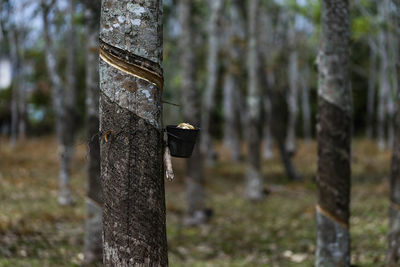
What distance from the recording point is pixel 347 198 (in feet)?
16.9

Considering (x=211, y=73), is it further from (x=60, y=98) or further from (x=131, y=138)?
(x=131, y=138)

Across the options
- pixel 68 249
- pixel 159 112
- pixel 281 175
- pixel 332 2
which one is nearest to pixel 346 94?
pixel 332 2

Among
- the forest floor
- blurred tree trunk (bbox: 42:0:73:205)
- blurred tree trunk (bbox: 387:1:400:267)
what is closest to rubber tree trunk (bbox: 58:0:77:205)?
blurred tree trunk (bbox: 42:0:73:205)

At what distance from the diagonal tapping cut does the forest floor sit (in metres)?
4.34

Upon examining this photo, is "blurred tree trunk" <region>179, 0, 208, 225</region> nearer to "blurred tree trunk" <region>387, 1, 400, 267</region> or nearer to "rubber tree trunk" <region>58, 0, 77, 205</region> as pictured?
"rubber tree trunk" <region>58, 0, 77, 205</region>

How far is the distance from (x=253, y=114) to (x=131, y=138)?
10725 millimetres

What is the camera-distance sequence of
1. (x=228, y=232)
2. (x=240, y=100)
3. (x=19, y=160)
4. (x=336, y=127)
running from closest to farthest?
(x=336, y=127)
(x=228, y=232)
(x=19, y=160)
(x=240, y=100)

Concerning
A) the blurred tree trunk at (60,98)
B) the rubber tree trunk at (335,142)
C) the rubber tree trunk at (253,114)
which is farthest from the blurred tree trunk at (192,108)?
the rubber tree trunk at (335,142)

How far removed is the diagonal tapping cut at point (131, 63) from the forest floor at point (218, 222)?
4.34 m

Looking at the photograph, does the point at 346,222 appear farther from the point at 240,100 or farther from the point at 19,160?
the point at 240,100

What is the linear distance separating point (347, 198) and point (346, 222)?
273 mm

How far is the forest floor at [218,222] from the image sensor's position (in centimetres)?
729

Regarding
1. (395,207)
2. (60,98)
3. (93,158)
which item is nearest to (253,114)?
(60,98)

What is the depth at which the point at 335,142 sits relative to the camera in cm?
511
